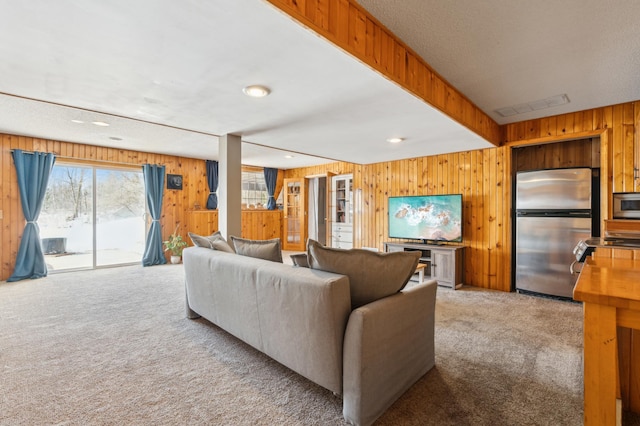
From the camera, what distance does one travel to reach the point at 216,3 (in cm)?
139

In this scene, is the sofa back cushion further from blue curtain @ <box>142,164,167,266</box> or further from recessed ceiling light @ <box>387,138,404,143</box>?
blue curtain @ <box>142,164,167,266</box>

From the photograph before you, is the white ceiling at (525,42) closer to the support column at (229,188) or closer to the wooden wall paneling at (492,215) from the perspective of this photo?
the wooden wall paneling at (492,215)

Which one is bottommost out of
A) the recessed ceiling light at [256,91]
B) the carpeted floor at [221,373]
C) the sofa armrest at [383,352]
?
the carpeted floor at [221,373]

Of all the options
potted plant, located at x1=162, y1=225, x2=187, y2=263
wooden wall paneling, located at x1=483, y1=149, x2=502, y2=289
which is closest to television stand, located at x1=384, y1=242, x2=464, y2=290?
wooden wall paneling, located at x1=483, y1=149, x2=502, y2=289

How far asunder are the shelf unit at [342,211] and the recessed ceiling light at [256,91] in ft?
15.2

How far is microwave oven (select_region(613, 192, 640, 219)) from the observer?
3.16 metres

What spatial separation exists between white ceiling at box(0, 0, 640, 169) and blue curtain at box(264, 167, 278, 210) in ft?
14.6

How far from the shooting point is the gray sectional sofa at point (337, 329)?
1549 mm

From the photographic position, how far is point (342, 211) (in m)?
7.21

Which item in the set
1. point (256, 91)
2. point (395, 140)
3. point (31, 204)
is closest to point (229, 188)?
point (256, 91)

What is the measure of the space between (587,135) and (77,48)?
4963mm

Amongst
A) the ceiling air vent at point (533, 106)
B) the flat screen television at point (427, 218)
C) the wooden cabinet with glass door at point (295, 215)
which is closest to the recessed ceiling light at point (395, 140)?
the ceiling air vent at point (533, 106)

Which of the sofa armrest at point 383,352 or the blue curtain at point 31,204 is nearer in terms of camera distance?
the sofa armrest at point 383,352

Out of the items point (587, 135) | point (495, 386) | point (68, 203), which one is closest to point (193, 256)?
point (495, 386)
